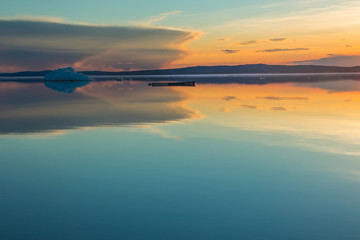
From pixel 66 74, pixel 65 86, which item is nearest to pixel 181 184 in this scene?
pixel 65 86

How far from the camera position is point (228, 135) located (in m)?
14.2

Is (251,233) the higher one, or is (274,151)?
(274,151)

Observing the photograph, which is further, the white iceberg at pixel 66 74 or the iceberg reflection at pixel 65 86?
the white iceberg at pixel 66 74

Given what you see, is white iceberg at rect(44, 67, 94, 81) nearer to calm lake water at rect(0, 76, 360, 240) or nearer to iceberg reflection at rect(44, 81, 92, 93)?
iceberg reflection at rect(44, 81, 92, 93)

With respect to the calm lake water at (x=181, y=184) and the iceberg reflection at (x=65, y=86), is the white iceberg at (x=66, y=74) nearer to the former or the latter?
the iceberg reflection at (x=65, y=86)

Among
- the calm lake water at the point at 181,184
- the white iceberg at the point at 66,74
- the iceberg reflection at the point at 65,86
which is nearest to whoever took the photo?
the calm lake water at the point at 181,184

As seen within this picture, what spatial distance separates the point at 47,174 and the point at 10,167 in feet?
4.85

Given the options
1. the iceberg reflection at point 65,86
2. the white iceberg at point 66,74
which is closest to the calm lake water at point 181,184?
the iceberg reflection at point 65,86

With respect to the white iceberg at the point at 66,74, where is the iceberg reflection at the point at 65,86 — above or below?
below

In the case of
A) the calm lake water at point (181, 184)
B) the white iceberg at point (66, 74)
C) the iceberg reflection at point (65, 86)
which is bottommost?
the calm lake water at point (181, 184)

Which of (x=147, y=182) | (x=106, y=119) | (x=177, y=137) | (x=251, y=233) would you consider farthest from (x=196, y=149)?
(x=106, y=119)

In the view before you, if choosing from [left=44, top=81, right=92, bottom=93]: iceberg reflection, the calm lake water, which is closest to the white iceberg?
[left=44, top=81, right=92, bottom=93]: iceberg reflection

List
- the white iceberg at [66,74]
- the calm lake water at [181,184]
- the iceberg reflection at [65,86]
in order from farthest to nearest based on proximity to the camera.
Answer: the white iceberg at [66,74] → the iceberg reflection at [65,86] → the calm lake water at [181,184]

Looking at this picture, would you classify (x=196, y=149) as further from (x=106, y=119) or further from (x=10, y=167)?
(x=106, y=119)
